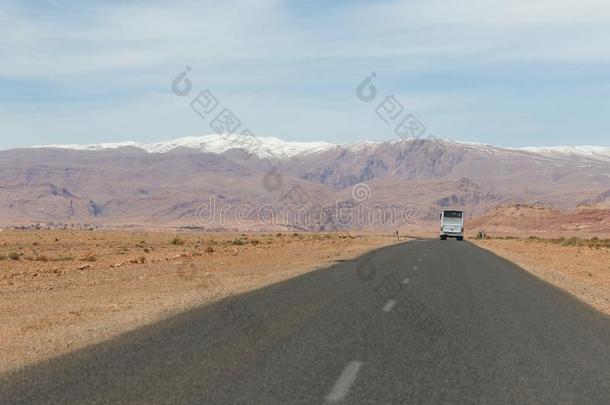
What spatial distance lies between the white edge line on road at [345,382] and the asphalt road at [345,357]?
0.05 feet

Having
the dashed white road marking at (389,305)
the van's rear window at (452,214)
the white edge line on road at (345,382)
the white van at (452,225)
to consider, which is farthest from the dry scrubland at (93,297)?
the van's rear window at (452,214)

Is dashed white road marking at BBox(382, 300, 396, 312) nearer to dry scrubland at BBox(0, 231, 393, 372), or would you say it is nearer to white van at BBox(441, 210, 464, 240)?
dry scrubland at BBox(0, 231, 393, 372)

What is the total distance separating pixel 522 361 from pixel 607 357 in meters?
1.49

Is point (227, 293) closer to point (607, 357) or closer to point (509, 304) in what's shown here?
point (509, 304)

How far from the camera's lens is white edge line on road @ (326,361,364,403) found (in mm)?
7629

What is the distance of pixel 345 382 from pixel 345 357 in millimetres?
1518

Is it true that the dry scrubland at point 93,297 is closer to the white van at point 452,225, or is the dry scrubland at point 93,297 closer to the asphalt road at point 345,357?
the asphalt road at point 345,357

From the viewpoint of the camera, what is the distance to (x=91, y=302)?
Result: 18.3 meters

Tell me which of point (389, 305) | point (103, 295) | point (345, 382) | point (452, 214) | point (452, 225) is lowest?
point (103, 295)

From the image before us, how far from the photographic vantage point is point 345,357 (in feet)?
32.3

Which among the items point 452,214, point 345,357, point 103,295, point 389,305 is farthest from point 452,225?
point 345,357

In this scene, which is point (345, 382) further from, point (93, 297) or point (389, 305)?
point (93, 297)

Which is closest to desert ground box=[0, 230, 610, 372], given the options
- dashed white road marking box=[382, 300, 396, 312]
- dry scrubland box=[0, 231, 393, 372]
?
dry scrubland box=[0, 231, 393, 372]

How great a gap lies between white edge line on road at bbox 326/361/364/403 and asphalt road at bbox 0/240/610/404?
0.05 feet
